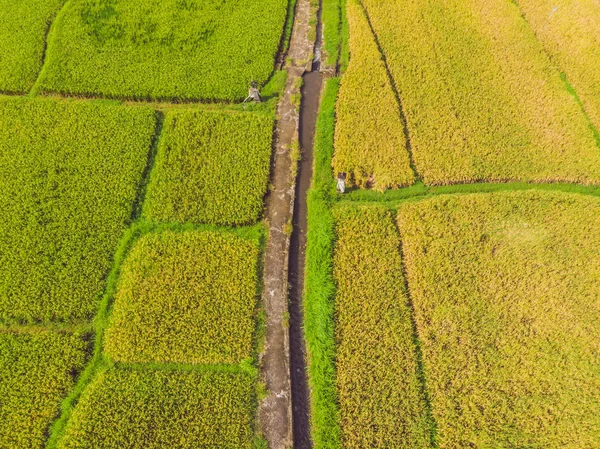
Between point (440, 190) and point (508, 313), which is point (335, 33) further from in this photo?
point (508, 313)

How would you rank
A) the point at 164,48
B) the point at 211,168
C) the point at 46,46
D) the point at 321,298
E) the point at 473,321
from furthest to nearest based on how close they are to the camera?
the point at 46,46 → the point at 164,48 → the point at 211,168 → the point at 321,298 → the point at 473,321

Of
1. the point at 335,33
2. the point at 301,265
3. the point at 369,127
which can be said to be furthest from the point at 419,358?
the point at 335,33

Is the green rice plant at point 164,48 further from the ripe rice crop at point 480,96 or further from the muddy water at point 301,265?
the ripe rice crop at point 480,96

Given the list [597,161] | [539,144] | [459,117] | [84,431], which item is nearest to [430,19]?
[459,117]

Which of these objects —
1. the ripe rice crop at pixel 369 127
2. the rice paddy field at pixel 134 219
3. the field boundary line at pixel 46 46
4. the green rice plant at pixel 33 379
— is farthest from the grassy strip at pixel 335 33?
the green rice plant at pixel 33 379

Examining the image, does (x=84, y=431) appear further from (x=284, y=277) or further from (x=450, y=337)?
(x=450, y=337)

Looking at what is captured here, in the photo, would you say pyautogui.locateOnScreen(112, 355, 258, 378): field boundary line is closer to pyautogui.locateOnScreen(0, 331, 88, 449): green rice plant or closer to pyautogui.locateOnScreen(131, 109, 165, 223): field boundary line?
pyautogui.locateOnScreen(0, 331, 88, 449): green rice plant

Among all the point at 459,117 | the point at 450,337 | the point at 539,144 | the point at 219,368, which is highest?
the point at 459,117
